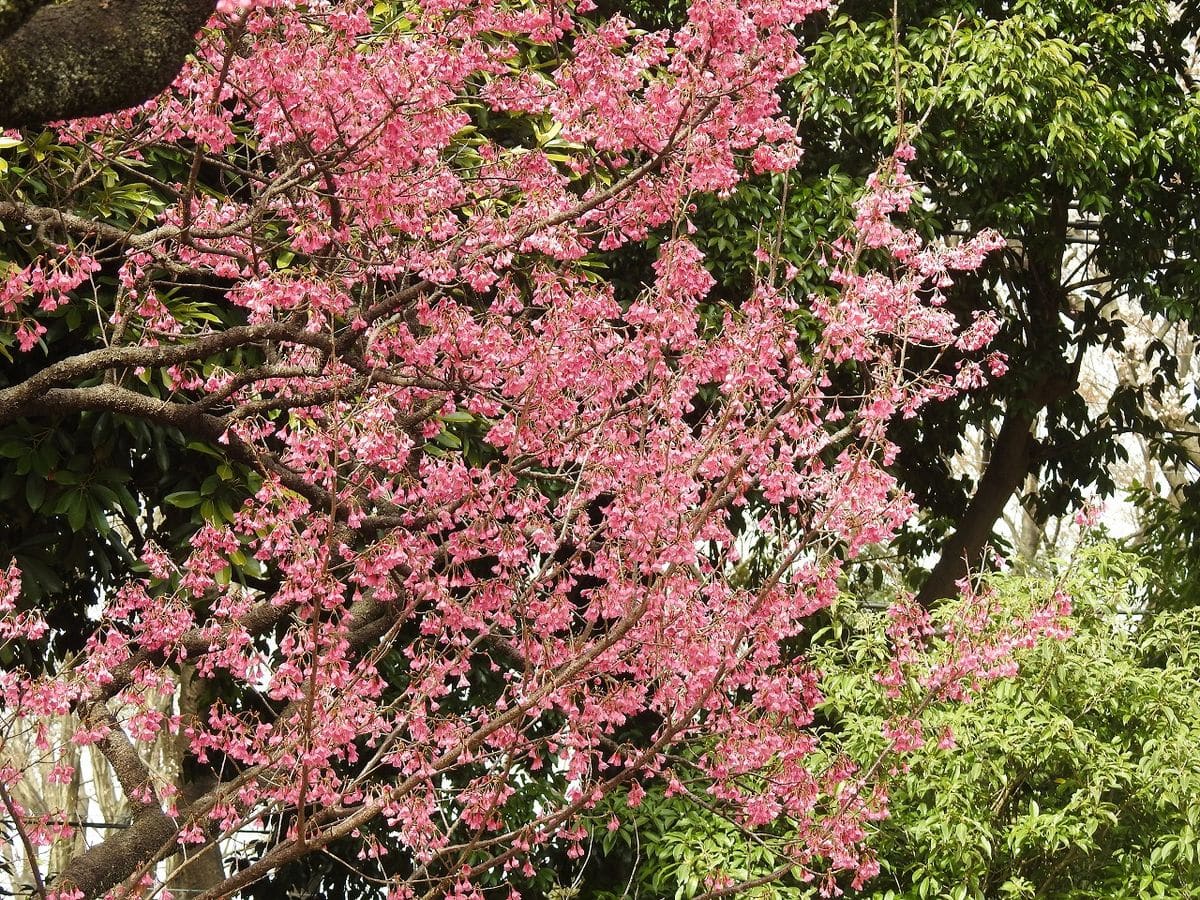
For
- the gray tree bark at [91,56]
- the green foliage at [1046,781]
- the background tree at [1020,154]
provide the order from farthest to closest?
the background tree at [1020,154], the green foliage at [1046,781], the gray tree bark at [91,56]

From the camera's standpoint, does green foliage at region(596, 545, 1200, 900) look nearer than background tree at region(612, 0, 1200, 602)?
Yes

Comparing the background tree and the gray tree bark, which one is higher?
the background tree

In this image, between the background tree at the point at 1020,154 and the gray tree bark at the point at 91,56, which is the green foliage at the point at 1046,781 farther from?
the gray tree bark at the point at 91,56

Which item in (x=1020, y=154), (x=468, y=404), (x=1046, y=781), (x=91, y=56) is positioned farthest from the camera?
(x=1020, y=154)

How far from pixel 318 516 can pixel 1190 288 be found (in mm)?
5656

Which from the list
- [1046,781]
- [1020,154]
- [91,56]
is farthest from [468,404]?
[1020,154]

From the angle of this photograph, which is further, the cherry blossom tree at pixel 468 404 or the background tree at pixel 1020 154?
the background tree at pixel 1020 154

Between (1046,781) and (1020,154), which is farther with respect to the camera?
(1020,154)

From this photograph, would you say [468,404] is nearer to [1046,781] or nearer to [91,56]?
[91,56]

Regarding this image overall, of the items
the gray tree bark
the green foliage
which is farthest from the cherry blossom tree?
the gray tree bark

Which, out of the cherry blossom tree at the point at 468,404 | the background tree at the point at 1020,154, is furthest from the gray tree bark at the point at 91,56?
the background tree at the point at 1020,154

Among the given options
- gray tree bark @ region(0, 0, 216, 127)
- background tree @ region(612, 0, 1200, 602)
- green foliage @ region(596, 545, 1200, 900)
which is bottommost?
green foliage @ region(596, 545, 1200, 900)

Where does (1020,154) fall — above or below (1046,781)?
above

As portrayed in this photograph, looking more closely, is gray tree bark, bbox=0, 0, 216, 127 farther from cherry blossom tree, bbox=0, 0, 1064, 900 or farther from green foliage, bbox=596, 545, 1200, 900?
green foliage, bbox=596, 545, 1200, 900
